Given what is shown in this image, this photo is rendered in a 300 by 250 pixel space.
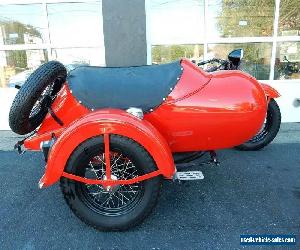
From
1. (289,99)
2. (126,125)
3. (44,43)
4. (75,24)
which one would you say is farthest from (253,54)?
(126,125)

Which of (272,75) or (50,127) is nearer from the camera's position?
(50,127)

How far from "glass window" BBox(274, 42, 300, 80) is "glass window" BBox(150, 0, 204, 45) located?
4.70ft

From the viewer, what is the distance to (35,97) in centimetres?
219

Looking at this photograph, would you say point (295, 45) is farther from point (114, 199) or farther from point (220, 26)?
point (114, 199)

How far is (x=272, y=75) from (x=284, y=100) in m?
0.50

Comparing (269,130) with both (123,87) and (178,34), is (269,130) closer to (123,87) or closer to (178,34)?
(123,87)

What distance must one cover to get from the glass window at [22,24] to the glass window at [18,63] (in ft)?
0.63

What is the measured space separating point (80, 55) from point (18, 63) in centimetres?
117

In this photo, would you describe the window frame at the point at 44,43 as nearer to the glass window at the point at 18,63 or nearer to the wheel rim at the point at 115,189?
the glass window at the point at 18,63

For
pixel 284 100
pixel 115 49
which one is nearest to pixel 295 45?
pixel 284 100

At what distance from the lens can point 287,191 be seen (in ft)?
8.87

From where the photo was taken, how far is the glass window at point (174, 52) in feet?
16.7

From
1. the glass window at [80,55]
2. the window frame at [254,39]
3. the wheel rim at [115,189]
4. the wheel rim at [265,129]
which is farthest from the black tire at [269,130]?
the glass window at [80,55]

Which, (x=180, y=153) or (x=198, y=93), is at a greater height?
(x=198, y=93)
